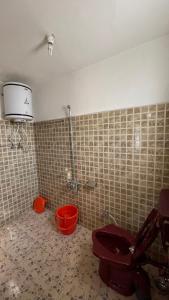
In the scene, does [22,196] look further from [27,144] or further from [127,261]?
[127,261]

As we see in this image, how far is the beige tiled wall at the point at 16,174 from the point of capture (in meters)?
1.73

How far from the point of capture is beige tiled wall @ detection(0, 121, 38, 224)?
1.73m

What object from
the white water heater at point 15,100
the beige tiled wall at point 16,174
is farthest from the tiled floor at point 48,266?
the white water heater at point 15,100

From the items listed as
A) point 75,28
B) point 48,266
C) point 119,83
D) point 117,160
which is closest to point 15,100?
point 75,28

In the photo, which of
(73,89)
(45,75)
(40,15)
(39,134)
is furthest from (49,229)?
(40,15)

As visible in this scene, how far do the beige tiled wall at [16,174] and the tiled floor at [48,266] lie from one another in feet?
0.97

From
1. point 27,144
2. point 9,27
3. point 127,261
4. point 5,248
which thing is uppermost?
point 9,27

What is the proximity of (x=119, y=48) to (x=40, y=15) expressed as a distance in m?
0.66

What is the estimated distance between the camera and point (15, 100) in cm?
153

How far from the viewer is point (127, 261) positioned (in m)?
0.88

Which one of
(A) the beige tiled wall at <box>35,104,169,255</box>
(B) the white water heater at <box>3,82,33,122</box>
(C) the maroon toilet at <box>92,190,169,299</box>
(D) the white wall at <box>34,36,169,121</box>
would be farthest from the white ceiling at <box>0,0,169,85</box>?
(C) the maroon toilet at <box>92,190,169,299</box>

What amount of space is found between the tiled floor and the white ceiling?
1.87m

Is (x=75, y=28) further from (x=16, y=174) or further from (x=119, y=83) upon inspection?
(x=16, y=174)

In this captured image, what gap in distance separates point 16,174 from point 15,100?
98 centimetres
